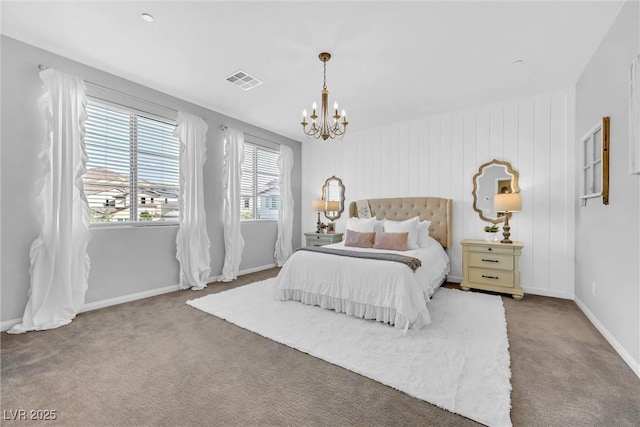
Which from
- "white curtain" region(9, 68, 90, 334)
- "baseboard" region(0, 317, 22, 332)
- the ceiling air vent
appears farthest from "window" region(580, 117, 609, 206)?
"baseboard" region(0, 317, 22, 332)

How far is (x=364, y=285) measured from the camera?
9.44ft

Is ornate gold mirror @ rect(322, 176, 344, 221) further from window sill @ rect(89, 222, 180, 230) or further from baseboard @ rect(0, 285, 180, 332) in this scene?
baseboard @ rect(0, 285, 180, 332)

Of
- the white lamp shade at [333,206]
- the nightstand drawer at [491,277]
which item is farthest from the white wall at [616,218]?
the white lamp shade at [333,206]

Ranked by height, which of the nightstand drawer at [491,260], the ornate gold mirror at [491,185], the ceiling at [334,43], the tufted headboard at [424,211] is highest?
the ceiling at [334,43]

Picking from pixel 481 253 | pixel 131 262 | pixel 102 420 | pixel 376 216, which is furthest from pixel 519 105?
pixel 131 262

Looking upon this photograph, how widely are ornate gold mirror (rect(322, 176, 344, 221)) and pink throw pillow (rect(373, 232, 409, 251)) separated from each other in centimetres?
176

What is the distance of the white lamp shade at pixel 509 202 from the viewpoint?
373 cm

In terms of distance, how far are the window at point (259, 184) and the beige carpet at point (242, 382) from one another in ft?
9.64

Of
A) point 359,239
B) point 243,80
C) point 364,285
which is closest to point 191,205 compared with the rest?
point 243,80

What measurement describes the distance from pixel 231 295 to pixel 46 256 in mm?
1943

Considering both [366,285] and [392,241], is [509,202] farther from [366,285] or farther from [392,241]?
[366,285]

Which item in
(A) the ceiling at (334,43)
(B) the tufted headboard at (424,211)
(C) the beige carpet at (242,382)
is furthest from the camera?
(B) the tufted headboard at (424,211)

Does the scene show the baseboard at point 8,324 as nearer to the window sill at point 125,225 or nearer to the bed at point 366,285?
the window sill at point 125,225

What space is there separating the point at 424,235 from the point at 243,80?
331cm
